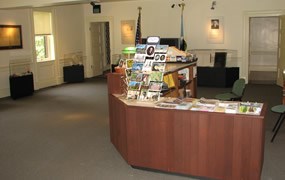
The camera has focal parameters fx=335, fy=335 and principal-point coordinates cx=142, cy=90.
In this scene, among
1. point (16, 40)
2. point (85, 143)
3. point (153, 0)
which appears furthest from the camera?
point (153, 0)

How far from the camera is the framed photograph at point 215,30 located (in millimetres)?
11078

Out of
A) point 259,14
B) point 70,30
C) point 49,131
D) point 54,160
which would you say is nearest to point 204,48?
point 259,14

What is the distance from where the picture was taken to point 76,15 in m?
12.6

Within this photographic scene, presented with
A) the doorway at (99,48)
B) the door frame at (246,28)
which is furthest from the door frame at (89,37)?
the door frame at (246,28)

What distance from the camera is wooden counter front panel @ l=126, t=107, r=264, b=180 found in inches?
144

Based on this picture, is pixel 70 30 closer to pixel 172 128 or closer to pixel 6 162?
pixel 6 162

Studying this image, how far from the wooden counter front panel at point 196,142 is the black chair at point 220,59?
23.1 feet

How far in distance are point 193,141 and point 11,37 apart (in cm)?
762

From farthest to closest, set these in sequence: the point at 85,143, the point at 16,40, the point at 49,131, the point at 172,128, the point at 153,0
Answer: the point at 153,0, the point at 16,40, the point at 49,131, the point at 85,143, the point at 172,128

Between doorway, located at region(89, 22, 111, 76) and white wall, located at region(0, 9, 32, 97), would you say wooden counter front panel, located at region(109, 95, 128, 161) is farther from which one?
doorway, located at region(89, 22, 111, 76)

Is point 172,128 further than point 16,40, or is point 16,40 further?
point 16,40

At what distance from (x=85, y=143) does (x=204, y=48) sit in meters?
7.11

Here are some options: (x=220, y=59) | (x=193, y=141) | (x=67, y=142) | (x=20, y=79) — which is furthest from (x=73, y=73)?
(x=193, y=141)

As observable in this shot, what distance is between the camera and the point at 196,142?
390cm
